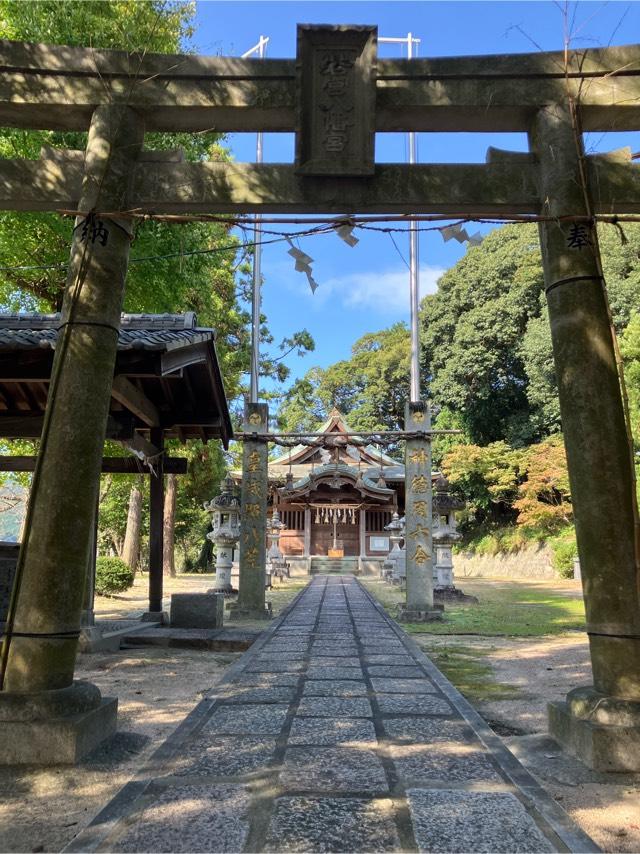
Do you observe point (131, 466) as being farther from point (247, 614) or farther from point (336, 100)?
point (336, 100)

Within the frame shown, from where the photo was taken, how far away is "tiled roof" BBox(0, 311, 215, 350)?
616 cm

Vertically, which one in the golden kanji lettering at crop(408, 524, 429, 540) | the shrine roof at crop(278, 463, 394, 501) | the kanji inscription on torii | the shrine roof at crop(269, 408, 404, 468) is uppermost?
the shrine roof at crop(269, 408, 404, 468)

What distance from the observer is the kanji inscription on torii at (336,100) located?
4.32 metres

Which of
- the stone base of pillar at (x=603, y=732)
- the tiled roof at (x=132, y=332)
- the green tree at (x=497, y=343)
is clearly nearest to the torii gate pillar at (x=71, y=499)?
the tiled roof at (x=132, y=332)

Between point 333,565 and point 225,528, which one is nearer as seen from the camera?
point 225,528

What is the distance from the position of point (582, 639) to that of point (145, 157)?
28.1 ft

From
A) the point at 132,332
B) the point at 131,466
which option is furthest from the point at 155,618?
the point at 132,332

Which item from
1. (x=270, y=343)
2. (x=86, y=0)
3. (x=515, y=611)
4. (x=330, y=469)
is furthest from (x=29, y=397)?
(x=330, y=469)

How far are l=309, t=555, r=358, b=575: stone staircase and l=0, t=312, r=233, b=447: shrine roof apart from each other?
19.5 metres

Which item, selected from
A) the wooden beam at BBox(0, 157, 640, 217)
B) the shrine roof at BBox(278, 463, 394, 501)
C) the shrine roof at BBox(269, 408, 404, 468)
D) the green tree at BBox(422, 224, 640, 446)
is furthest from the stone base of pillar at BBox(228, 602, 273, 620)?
the green tree at BBox(422, 224, 640, 446)

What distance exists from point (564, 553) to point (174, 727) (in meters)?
23.7

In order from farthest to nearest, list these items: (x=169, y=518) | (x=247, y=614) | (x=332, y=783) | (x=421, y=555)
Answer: (x=169, y=518)
(x=421, y=555)
(x=247, y=614)
(x=332, y=783)

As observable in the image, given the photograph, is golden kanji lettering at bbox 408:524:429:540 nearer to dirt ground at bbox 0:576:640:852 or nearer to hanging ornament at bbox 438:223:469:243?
dirt ground at bbox 0:576:640:852

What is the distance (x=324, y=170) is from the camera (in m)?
4.30
